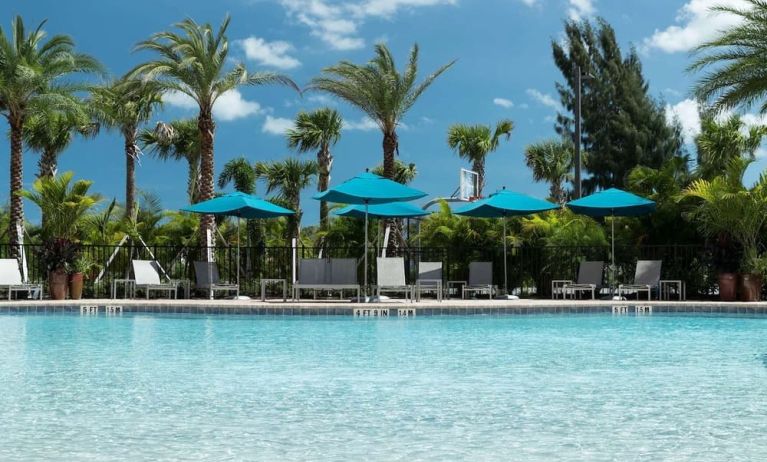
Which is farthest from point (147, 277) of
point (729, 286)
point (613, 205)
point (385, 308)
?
point (729, 286)

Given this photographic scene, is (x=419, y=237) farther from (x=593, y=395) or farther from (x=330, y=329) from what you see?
(x=593, y=395)

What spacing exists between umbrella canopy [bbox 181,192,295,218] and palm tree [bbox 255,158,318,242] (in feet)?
49.2

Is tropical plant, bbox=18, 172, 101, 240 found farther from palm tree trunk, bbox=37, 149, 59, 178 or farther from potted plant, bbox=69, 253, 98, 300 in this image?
palm tree trunk, bbox=37, 149, 59, 178

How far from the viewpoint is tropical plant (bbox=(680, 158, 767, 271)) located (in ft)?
53.1

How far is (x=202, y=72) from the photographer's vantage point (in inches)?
817

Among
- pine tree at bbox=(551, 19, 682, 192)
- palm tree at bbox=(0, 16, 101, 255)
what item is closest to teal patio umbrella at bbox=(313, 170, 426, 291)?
palm tree at bbox=(0, 16, 101, 255)

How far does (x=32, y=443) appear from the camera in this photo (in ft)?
15.4

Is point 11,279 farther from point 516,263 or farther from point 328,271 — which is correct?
point 516,263

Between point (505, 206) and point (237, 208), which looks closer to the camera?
point (237, 208)

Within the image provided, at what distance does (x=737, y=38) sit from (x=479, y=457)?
16136mm

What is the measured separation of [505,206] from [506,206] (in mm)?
27

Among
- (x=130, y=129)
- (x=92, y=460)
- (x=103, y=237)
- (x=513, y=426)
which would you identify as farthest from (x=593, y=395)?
(x=130, y=129)

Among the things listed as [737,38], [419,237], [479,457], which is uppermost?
[737,38]

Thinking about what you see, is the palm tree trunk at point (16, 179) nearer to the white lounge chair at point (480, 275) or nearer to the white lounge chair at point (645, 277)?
the white lounge chair at point (480, 275)
